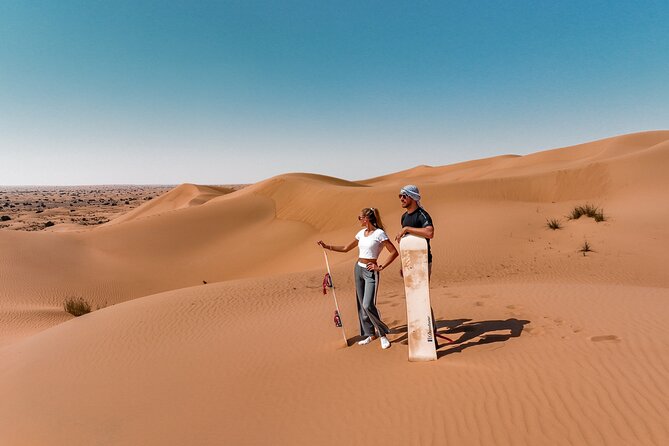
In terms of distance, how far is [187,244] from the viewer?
2230 cm

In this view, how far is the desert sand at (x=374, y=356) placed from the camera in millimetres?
3586

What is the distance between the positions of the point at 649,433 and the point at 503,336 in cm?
227

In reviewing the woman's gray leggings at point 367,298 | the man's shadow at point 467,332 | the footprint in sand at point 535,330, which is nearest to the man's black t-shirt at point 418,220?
the woman's gray leggings at point 367,298

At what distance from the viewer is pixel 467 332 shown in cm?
561

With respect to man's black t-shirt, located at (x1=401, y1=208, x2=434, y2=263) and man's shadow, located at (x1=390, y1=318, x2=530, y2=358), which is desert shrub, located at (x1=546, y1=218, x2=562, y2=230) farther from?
man's black t-shirt, located at (x1=401, y1=208, x2=434, y2=263)

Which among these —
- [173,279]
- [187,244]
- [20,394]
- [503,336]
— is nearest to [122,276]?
[173,279]

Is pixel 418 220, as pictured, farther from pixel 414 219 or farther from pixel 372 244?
pixel 372 244

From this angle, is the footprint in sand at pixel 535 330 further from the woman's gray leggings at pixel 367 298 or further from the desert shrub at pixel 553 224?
the desert shrub at pixel 553 224

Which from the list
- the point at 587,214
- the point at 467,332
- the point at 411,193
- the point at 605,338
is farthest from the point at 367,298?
the point at 587,214

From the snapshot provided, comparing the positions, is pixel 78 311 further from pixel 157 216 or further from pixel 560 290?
pixel 157 216

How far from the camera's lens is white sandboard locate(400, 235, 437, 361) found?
4.67 metres

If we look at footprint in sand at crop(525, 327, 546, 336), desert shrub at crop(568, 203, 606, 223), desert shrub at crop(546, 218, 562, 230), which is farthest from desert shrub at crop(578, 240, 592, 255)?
footprint in sand at crop(525, 327, 546, 336)

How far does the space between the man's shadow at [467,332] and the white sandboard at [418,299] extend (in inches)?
11.4

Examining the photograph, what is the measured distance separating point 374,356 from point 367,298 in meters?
0.83
